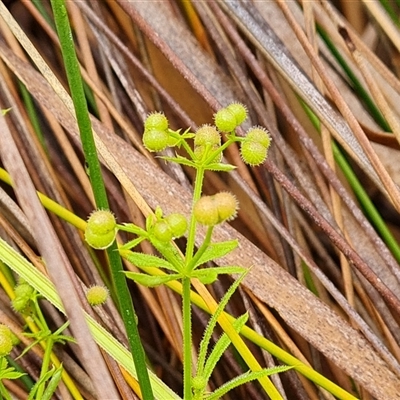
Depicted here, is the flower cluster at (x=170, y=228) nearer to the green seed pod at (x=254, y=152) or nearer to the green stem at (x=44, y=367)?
the green seed pod at (x=254, y=152)

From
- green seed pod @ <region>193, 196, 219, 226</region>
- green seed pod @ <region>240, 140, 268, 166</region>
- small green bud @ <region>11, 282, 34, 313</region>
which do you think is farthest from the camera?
small green bud @ <region>11, 282, 34, 313</region>

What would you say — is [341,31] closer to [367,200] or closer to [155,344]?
[367,200]

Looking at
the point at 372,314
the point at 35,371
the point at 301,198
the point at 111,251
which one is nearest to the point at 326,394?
the point at 372,314

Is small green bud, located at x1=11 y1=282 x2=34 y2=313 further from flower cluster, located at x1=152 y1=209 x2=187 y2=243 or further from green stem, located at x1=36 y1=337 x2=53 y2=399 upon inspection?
flower cluster, located at x1=152 y1=209 x2=187 y2=243

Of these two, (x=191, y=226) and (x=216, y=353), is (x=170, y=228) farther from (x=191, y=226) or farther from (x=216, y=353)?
(x=216, y=353)

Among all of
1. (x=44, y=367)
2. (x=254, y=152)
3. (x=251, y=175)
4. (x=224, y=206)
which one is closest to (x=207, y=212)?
(x=224, y=206)

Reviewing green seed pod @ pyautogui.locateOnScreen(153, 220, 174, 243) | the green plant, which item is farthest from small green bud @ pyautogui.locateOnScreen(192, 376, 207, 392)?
green seed pod @ pyautogui.locateOnScreen(153, 220, 174, 243)
